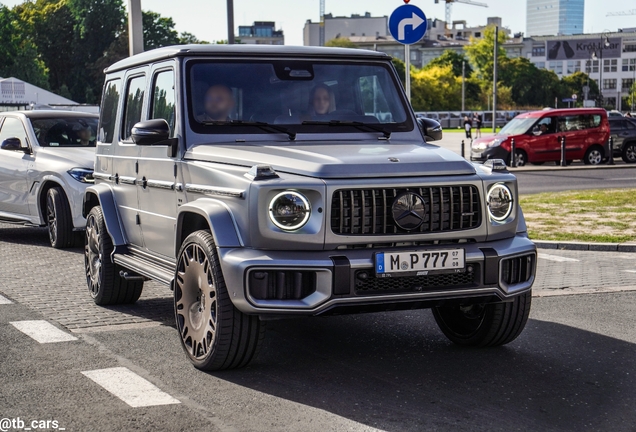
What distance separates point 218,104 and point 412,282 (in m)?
1.95

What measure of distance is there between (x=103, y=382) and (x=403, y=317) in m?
2.82

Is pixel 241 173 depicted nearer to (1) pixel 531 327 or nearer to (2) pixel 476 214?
(2) pixel 476 214

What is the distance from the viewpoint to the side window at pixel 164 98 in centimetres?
676

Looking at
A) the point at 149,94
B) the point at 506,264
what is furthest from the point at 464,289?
the point at 149,94

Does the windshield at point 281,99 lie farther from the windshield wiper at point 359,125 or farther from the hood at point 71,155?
the hood at point 71,155

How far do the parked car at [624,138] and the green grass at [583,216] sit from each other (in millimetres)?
15123

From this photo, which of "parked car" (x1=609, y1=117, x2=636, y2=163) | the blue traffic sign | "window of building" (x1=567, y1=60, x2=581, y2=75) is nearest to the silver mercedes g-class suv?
the blue traffic sign

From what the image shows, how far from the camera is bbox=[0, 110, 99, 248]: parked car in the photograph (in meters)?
12.4

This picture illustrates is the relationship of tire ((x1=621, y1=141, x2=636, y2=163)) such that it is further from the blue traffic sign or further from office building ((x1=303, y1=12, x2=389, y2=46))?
office building ((x1=303, y1=12, x2=389, y2=46))

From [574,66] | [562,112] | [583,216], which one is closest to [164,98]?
[583,216]

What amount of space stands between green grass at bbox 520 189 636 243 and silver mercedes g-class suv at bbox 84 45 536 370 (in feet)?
20.6

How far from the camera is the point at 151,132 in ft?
21.0

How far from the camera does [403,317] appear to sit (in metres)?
7.73

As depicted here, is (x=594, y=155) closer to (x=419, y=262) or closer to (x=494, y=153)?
(x=494, y=153)
